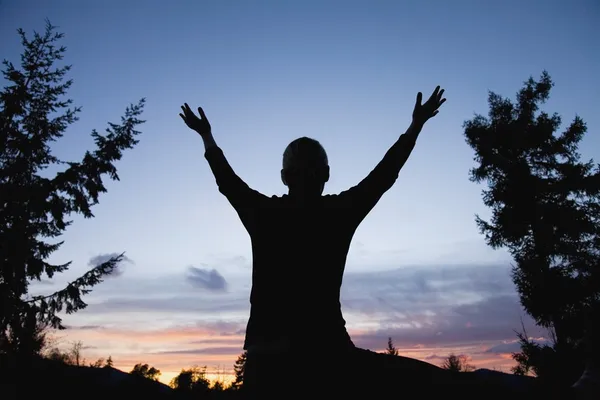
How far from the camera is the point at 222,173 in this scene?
7.41 ft

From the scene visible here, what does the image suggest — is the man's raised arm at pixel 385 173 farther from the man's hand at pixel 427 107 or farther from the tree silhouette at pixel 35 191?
the tree silhouette at pixel 35 191

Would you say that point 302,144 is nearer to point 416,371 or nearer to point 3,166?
point 416,371

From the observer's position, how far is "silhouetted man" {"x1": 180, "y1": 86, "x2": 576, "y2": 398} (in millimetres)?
1529

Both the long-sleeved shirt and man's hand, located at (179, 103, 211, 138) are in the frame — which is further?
man's hand, located at (179, 103, 211, 138)

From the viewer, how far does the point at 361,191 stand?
211cm

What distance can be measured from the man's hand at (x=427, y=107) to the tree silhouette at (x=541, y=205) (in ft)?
56.3

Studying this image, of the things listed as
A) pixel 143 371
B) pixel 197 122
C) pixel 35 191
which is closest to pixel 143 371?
pixel 143 371

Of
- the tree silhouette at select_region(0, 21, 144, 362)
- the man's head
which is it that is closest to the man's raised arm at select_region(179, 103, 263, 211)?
the man's head

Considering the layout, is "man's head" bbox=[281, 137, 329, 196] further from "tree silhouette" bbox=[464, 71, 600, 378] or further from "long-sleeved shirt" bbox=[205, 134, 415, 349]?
"tree silhouette" bbox=[464, 71, 600, 378]

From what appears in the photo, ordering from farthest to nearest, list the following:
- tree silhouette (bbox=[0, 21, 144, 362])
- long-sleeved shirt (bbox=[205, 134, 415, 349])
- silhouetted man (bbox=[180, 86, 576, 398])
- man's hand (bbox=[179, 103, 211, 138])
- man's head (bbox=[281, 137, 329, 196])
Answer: tree silhouette (bbox=[0, 21, 144, 362]) → man's hand (bbox=[179, 103, 211, 138]) → man's head (bbox=[281, 137, 329, 196]) → long-sleeved shirt (bbox=[205, 134, 415, 349]) → silhouetted man (bbox=[180, 86, 576, 398])

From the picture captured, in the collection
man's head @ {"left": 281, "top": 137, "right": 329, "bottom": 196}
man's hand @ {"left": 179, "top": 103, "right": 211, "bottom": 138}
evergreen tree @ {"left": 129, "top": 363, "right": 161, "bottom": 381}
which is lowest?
evergreen tree @ {"left": 129, "top": 363, "right": 161, "bottom": 381}

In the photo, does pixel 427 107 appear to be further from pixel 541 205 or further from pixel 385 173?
pixel 541 205

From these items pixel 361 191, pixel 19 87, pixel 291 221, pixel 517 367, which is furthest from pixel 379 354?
pixel 19 87

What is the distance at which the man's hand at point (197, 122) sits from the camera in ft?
8.79
